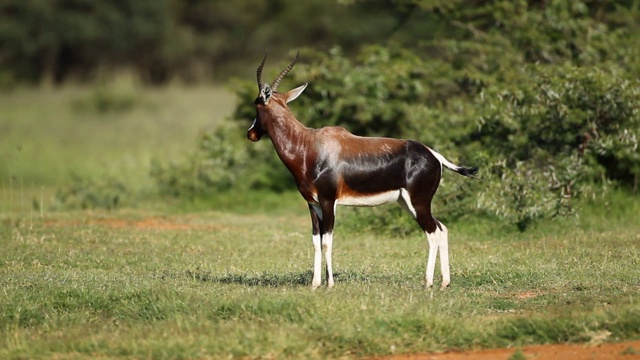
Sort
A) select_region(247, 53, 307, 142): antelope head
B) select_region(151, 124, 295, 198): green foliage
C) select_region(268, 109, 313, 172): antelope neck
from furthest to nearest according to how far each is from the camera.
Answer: select_region(151, 124, 295, 198): green foliage
select_region(247, 53, 307, 142): antelope head
select_region(268, 109, 313, 172): antelope neck

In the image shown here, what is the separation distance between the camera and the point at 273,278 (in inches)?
414

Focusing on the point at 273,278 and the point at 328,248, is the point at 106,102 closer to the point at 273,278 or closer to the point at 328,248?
the point at 273,278

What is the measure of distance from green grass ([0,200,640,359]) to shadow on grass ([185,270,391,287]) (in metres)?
0.02

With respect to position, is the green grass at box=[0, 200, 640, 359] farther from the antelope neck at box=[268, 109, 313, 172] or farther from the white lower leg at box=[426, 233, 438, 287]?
the antelope neck at box=[268, 109, 313, 172]

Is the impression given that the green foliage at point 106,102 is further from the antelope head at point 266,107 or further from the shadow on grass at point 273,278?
the antelope head at point 266,107

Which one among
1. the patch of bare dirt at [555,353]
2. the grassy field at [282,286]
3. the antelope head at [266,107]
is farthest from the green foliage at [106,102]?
the patch of bare dirt at [555,353]

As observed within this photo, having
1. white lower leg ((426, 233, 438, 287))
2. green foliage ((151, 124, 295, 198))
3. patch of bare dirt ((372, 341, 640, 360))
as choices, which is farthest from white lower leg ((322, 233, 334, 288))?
green foliage ((151, 124, 295, 198))

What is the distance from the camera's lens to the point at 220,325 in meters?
8.16

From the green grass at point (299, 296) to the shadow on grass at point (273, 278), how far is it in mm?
18

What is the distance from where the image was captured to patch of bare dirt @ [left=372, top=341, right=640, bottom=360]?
7703 millimetres

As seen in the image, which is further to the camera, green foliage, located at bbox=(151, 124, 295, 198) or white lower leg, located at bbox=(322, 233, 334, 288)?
green foliage, located at bbox=(151, 124, 295, 198)

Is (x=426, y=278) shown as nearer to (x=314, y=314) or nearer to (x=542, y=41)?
(x=314, y=314)

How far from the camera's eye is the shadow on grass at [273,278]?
10.2m

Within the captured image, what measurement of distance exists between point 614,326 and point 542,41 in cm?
1033
